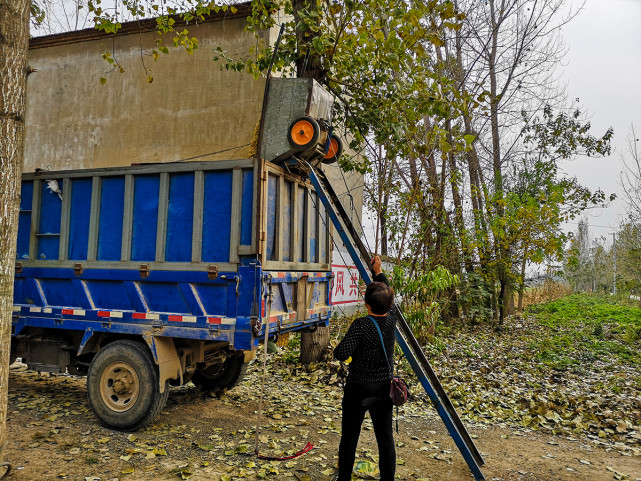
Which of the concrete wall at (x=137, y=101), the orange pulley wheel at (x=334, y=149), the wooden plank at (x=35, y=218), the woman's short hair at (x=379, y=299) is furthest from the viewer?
the concrete wall at (x=137, y=101)

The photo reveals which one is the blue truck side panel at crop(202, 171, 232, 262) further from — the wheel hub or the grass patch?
the grass patch

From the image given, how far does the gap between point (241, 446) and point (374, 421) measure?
1.78 m

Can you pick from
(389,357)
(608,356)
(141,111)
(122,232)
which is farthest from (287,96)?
(608,356)

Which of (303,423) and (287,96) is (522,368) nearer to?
(303,423)

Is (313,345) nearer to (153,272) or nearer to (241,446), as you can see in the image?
(241,446)

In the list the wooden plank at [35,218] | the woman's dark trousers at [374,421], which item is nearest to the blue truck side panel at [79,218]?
the wooden plank at [35,218]

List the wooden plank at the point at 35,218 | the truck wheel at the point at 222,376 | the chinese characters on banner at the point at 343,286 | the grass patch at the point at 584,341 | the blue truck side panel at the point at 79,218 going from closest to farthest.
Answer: the blue truck side panel at the point at 79,218 < the wooden plank at the point at 35,218 < the truck wheel at the point at 222,376 < the grass patch at the point at 584,341 < the chinese characters on banner at the point at 343,286

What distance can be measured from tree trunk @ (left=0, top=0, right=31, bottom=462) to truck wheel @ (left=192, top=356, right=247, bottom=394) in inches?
125

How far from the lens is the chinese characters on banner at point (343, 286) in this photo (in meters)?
11.4

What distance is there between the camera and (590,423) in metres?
5.89

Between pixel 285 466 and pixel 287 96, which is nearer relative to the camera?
pixel 285 466

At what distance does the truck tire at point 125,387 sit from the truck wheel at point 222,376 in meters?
1.44

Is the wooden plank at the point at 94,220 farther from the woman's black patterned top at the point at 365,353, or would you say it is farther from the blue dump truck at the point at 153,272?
the woman's black patterned top at the point at 365,353

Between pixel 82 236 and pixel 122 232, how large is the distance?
614 mm
